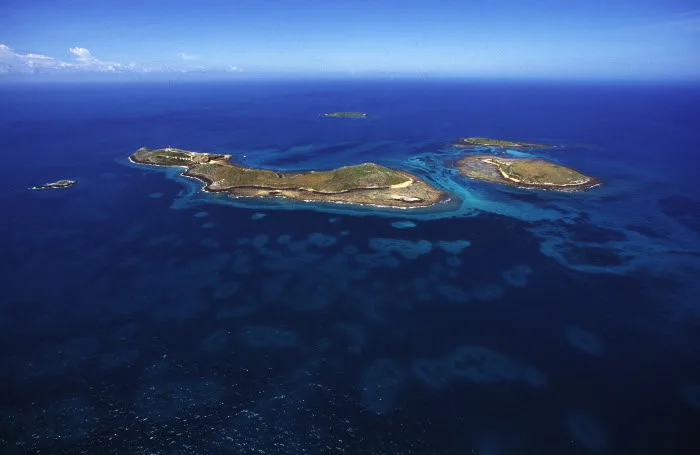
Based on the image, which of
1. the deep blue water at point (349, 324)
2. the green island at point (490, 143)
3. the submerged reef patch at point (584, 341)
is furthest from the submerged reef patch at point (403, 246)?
the green island at point (490, 143)

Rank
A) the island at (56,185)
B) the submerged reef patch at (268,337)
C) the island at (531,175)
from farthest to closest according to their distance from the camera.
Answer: the island at (531,175) < the island at (56,185) < the submerged reef patch at (268,337)

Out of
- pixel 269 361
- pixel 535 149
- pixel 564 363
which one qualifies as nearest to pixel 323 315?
pixel 269 361

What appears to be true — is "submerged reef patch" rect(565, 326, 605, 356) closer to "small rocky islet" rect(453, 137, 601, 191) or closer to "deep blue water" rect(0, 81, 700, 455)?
"deep blue water" rect(0, 81, 700, 455)

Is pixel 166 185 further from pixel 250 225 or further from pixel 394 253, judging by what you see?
pixel 394 253

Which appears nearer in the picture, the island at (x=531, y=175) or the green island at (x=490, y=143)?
the island at (x=531, y=175)

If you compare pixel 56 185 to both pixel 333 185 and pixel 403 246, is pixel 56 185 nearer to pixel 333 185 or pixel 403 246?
pixel 333 185

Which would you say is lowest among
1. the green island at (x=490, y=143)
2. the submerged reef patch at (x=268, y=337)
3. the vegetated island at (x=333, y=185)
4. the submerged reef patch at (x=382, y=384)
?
the submerged reef patch at (x=382, y=384)

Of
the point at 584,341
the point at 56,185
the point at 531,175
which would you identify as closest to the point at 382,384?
the point at 584,341

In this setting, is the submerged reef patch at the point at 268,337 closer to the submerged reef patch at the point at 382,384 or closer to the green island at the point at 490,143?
the submerged reef patch at the point at 382,384
